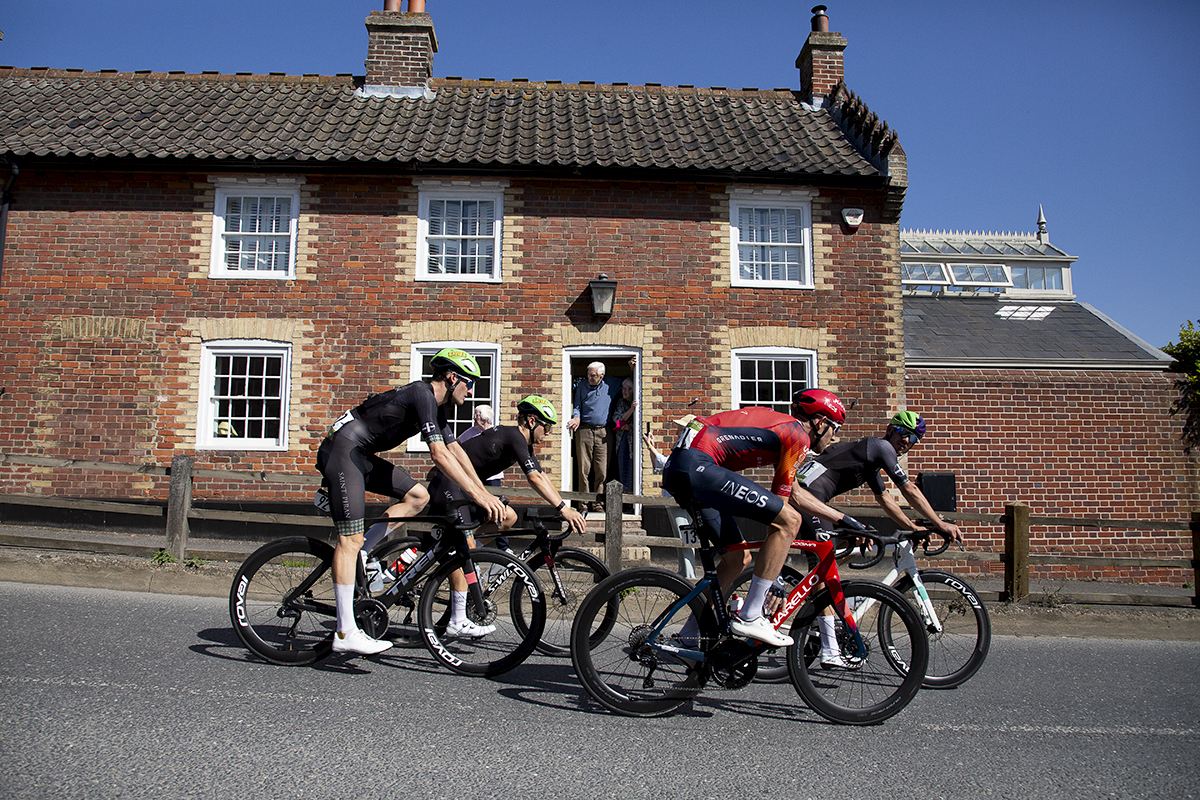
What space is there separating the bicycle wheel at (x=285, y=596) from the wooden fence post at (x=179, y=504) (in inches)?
131

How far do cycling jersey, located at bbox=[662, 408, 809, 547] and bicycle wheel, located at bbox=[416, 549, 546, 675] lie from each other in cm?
115

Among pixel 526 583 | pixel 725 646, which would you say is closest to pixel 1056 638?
pixel 725 646

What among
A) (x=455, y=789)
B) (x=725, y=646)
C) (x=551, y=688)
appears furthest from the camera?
(x=551, y=688)

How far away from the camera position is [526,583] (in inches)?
182

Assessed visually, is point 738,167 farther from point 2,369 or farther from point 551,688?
point 2,369

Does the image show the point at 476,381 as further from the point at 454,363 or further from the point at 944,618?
the point at 944,618

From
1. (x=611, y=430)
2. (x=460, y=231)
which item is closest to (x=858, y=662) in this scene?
(x=611, y=430)

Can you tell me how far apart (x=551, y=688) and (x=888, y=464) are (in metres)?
2.69

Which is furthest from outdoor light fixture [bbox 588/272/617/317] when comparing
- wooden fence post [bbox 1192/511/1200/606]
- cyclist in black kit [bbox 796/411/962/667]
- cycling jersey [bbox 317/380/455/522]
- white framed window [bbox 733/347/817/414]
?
wooden fence post [bbox 1192/511/1200/606]

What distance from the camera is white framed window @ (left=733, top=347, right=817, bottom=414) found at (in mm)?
11477

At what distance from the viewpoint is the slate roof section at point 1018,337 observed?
12555 mm

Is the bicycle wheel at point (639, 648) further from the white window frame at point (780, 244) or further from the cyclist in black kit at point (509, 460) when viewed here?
the white window frame at point (780, 244)

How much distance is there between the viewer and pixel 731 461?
166 inches

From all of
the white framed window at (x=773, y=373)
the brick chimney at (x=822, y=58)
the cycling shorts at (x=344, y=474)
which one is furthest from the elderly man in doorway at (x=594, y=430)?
the brick chimney at (x=822, y=58)
